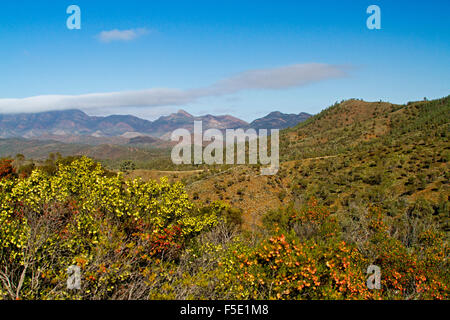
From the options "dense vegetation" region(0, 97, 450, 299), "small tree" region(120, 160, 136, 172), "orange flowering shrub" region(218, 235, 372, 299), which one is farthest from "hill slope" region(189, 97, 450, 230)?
"small tree" region(120, 160, 136, 172)

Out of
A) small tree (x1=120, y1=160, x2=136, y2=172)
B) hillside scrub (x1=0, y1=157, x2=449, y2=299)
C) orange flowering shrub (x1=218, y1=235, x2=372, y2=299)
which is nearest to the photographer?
hillside scrub (x1=0, y1=157, x2=449, y2=299)

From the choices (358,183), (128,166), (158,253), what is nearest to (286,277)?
(158,253)

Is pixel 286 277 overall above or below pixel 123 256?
below

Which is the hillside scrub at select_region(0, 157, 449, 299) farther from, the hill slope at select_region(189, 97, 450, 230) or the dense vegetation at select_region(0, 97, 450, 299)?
the hill slope at select_region(189, 97, 450, 230)

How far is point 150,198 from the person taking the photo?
36.7 ft

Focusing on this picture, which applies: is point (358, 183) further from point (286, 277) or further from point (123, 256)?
point (123, 256)

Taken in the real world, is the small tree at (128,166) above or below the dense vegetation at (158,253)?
below

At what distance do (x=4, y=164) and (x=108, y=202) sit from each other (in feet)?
143

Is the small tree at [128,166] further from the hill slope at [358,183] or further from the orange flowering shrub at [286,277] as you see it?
the orange flowering shrub at [286,277]

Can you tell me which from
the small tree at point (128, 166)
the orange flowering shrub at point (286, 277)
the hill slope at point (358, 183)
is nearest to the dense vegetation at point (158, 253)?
the orange flowering shrub at point (286, 277)

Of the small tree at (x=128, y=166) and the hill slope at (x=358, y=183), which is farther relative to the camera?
the small tree at (x=128, y=166)
